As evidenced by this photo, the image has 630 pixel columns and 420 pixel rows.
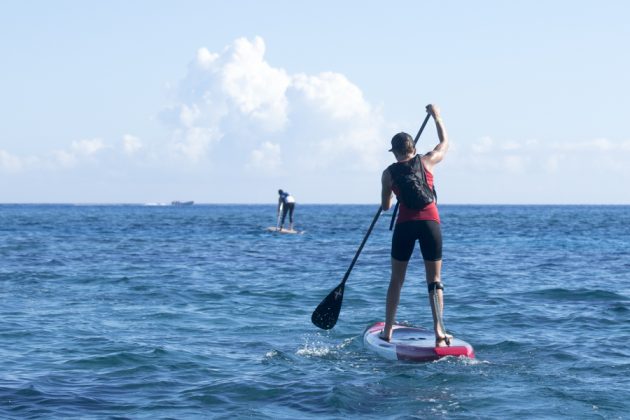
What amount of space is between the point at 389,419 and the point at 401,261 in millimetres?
2353

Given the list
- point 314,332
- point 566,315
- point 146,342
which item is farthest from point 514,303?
point 146,342

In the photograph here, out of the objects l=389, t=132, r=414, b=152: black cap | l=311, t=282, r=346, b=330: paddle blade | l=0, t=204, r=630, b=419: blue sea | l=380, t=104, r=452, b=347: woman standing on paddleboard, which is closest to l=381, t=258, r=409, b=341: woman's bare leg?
l=380, t=104, r=452, b=347: woman standing on paddleboard

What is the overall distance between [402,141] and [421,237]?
1.03 metres

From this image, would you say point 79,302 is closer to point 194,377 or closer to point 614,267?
point 194,377

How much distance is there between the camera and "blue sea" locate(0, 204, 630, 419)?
7414 mm

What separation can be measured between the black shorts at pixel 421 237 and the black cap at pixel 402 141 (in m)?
0.78

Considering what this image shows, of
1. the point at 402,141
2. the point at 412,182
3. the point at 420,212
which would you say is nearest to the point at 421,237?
the point at 420,212

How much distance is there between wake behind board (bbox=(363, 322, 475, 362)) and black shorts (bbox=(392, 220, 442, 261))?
40.4 inches

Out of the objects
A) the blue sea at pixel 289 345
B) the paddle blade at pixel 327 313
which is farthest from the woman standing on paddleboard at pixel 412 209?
the paddle blade at pixel 327 313

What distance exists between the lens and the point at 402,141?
855 cm

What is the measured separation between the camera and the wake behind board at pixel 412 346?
891cm

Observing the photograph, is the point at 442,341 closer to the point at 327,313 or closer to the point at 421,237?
the point at 421,237

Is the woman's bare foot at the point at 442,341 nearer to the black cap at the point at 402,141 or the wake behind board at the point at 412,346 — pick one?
the wake behind board at the point at 412,346

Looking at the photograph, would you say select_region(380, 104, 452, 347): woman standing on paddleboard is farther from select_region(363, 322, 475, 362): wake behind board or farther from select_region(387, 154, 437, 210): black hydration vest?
select_region(363, 322, 475, 362): wake behind board
